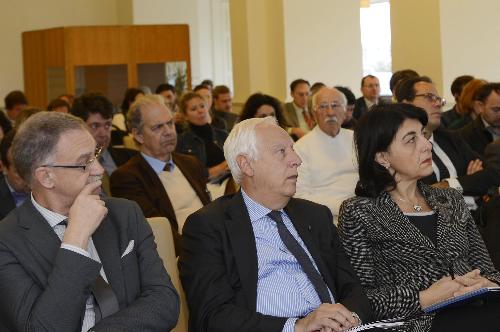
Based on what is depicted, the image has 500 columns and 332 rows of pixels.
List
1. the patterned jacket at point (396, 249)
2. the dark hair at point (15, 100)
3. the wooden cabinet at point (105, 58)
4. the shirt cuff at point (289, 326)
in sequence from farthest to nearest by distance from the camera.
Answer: the wooden cabinet at point (105, 58)
the dark hair at point (15, 100)
the patterned jacket at point (396, 249)
the shirt cuff at point (289, 326)

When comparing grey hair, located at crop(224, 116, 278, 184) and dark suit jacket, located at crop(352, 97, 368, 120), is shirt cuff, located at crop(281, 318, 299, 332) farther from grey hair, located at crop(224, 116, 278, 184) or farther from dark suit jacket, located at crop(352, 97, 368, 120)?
dark suit jacket, located at crop(352, 97, 368, 120)

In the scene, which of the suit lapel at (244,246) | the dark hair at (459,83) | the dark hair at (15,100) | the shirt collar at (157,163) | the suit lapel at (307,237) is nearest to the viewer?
the suit lapel at (244,246)

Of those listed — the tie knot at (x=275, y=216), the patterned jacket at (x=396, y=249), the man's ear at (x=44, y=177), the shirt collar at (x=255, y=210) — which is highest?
the man's ear at (x=44, y=177)

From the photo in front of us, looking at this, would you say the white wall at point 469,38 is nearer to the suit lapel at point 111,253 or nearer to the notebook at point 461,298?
the notebook at point 461,298

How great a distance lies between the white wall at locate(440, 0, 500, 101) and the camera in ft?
26.8

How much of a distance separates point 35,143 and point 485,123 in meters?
3.94

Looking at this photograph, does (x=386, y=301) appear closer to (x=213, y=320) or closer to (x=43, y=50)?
(x=213, y=320)

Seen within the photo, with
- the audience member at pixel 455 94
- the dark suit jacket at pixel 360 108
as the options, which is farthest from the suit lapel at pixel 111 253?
the dark suit jacket at pixel 360 108

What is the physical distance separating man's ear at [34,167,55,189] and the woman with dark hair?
1.15m

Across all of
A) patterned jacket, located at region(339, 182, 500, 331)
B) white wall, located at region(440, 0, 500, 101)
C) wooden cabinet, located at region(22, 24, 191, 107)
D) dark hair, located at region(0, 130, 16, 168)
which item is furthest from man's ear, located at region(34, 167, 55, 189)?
wooden cabinet, located at region(22, 24, 191, 107)

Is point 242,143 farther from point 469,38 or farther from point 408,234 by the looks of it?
point 469,38

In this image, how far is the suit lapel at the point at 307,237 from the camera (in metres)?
2.99

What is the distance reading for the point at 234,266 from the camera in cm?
Answer: 290

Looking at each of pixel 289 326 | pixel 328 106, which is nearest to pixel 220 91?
pixel 328 106
